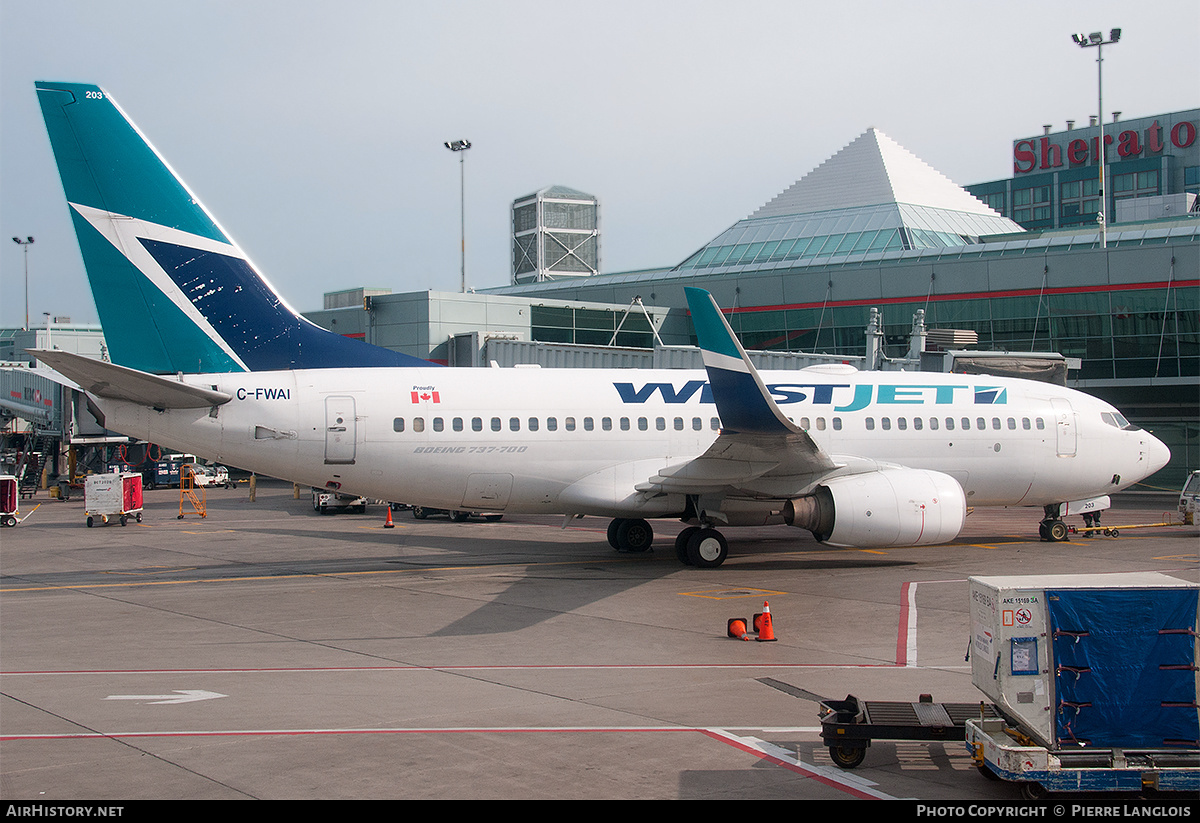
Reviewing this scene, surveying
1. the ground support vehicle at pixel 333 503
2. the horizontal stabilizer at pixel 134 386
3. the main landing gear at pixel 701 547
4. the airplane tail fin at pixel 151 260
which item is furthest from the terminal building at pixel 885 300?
the horizontal stabilizer at pixel 134 386

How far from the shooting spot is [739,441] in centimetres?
1908

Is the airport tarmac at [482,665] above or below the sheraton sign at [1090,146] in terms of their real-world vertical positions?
below

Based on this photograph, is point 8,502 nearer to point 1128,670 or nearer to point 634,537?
point 634,537

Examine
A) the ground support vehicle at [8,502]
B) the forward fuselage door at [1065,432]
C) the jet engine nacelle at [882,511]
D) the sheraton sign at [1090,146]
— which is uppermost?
the sheraton sign at [1090,146]

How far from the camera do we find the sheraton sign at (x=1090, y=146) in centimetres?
10081

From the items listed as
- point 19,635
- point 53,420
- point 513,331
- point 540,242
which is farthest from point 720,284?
point 19,635

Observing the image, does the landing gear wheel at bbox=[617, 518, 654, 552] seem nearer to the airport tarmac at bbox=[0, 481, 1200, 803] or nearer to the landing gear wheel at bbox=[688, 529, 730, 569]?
the airport tarmac at bbox=[0, 481, 1200, 803]

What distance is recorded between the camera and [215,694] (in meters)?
11.1

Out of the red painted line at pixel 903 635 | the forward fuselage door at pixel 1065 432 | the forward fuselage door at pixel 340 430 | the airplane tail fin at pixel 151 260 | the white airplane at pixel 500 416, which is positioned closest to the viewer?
the red painted line at pixel 903 635

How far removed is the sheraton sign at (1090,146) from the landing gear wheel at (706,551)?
99.4m

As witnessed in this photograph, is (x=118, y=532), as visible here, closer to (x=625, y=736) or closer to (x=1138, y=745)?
(x=625, y=736)

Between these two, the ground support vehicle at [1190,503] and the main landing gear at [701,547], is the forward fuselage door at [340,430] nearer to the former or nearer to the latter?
the main landing gear at [701,547]

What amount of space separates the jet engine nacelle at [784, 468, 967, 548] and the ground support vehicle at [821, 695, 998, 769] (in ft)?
37.0

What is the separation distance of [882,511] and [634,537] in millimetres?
6287
